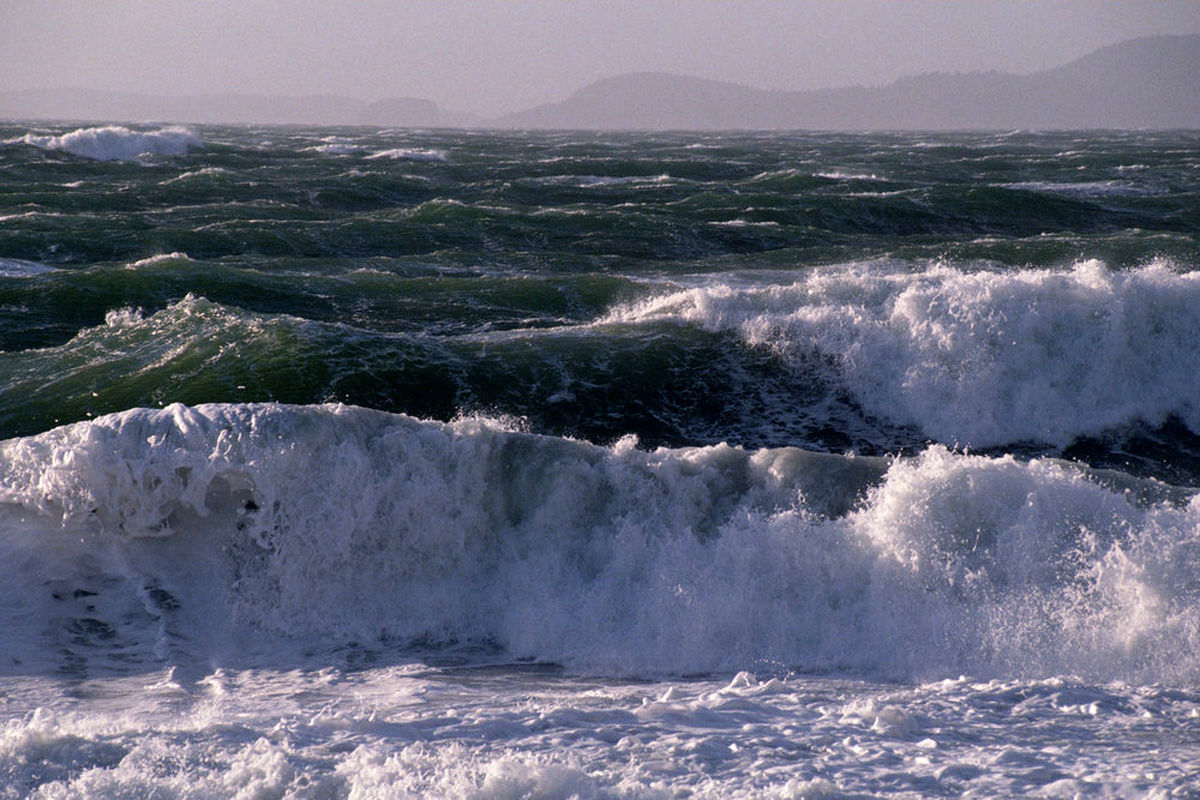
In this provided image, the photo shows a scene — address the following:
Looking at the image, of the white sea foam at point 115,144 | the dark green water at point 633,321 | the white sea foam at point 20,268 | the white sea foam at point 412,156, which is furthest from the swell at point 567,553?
the white sea foam at point 412,156

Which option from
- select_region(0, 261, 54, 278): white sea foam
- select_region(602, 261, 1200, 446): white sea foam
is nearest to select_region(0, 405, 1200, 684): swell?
select_region(602, 261, 1200, 446): white sea foam

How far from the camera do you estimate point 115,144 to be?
42.3 metres

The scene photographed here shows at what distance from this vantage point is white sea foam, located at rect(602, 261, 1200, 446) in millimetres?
11133

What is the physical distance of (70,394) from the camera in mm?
10188

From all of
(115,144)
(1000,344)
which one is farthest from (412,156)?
(1000,344)

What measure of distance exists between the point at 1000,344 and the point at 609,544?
667 centimetres

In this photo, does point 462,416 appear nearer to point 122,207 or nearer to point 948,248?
point 948,248

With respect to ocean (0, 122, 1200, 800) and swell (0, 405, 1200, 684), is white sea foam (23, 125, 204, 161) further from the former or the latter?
swell (0, 405, 1200, 684)

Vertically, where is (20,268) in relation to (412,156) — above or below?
below

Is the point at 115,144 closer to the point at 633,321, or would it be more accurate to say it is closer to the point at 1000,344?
the point at 633,321

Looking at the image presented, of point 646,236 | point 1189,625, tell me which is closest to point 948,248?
point 646,236

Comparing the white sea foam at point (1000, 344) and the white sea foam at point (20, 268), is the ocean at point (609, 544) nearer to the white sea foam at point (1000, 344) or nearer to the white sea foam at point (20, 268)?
the white sea foam at point (1000, 344)

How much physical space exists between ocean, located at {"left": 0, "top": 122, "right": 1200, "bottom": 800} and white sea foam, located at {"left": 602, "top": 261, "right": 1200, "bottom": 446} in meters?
0.05

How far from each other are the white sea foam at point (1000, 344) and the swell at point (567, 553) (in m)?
3.95
